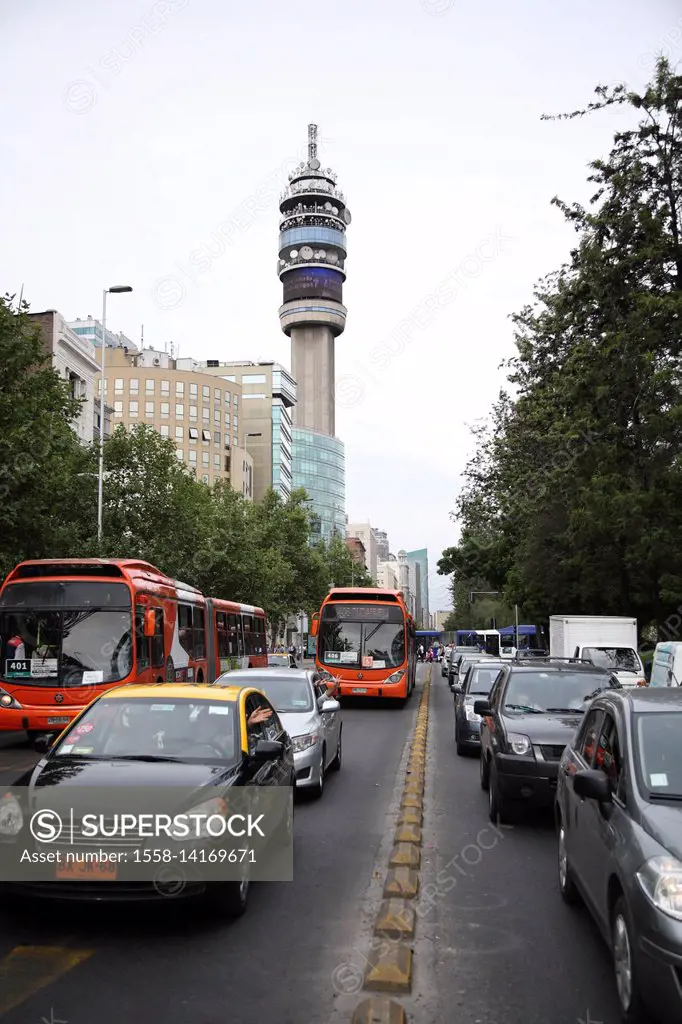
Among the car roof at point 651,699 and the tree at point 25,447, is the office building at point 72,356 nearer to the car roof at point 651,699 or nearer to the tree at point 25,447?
the tree at point 25,447


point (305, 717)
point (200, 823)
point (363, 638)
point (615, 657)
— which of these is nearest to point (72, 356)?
point (363, 638)

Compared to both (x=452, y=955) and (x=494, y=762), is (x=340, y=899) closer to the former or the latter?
(x=452, y=955)

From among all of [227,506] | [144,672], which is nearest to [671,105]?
[144,672]

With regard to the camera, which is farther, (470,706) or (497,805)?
(470,706)

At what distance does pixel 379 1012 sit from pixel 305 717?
6.76m

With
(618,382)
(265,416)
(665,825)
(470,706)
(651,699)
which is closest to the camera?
(665,825)

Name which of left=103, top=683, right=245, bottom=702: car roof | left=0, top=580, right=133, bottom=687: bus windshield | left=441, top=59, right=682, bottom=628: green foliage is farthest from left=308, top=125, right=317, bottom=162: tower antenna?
left=103, top=683, right=245, bottom=702: car roof

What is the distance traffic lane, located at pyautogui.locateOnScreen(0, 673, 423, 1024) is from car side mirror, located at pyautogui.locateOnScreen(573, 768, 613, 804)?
1.70 metres

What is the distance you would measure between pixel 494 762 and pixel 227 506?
4273cm

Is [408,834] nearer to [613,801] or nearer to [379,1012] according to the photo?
[613,801]

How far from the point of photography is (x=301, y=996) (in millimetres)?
4938

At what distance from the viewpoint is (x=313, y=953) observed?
5621 millimetres

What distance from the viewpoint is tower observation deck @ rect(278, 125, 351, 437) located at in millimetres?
167375

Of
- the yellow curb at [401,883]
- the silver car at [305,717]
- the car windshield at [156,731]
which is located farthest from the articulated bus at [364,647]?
the car windshield at [156,731]
